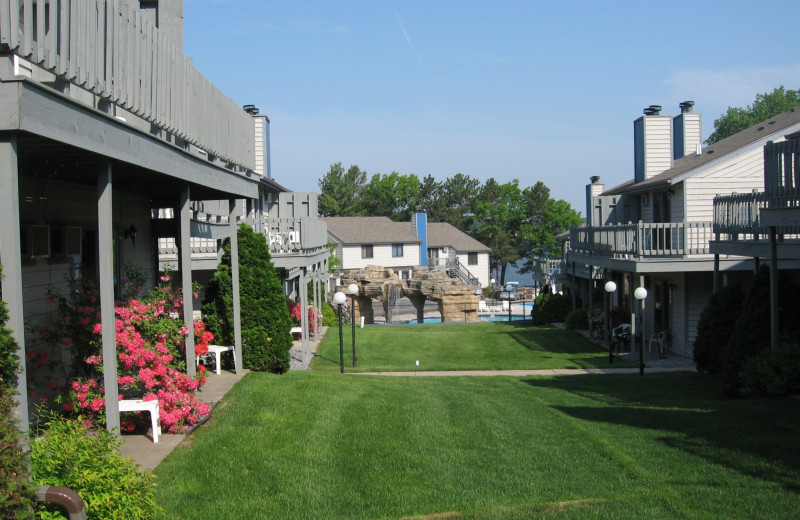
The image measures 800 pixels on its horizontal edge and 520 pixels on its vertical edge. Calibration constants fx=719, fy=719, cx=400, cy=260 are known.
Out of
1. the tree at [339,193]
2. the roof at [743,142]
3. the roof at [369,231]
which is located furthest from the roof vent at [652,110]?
the tree at [339,193]

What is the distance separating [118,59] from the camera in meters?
6.25

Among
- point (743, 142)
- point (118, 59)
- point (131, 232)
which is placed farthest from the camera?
point (743, 142)

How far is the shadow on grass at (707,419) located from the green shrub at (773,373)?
1.51 ft

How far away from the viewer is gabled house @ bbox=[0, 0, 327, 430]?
4582 millimetres

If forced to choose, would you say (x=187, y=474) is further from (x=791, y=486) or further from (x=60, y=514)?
(x=791, y=486)

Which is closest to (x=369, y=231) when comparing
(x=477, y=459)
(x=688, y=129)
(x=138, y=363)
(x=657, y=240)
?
(x=688, y=129)

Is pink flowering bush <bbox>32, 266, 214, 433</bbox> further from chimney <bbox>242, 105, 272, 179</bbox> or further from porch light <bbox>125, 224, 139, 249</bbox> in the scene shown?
chimney <bbox>242, 105, 272, 179</bbox>

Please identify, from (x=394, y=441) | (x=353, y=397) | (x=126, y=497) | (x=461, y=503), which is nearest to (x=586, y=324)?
(x=353, y=397)

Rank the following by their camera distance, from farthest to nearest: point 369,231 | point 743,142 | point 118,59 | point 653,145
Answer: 1. point 369,231
2. point 653,145
3. point 743,142
4. point 118,59

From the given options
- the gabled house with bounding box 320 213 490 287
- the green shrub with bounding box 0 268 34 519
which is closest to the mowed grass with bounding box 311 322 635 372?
the green shrub with bounding box 0 268 34 519

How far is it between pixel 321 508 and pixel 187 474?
139cm

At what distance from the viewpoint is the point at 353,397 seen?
10.7 meters

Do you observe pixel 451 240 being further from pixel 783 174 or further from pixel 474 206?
pixel 783 174

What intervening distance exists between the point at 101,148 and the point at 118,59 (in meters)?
1.07
